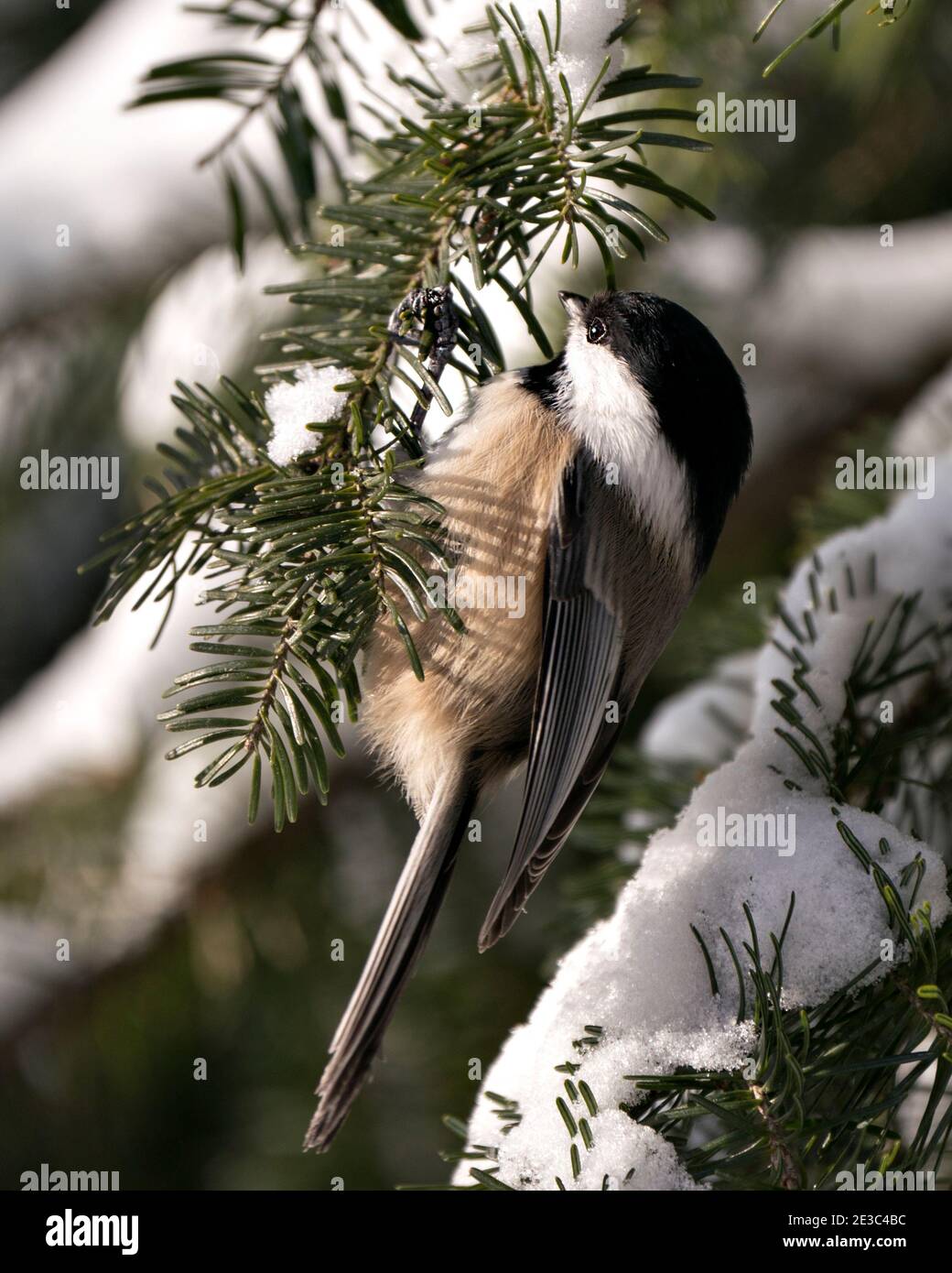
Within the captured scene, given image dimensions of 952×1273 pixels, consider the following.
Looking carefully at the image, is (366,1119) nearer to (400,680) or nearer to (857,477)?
(400,680)

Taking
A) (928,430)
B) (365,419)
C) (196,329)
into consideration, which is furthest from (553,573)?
(196,329)

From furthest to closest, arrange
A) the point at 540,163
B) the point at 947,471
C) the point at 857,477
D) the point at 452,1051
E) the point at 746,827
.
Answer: the point at 452,1051 → the point at 857,477 → the point at 947,471 → the point at 746,827 → the point at 540,163

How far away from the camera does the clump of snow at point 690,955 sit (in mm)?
743

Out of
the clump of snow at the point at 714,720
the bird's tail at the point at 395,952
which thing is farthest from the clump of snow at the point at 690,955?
the clump of snow at the point at 714,720

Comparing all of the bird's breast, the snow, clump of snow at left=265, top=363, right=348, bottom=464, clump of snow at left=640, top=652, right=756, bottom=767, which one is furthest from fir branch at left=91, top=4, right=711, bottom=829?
the snow

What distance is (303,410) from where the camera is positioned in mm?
830

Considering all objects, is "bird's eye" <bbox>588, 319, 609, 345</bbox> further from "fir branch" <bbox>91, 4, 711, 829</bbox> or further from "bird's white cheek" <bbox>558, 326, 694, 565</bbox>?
"fir branch" <bbox>91, 4, 711, 829</bbox>

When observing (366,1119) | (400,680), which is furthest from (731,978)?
(366,1119)

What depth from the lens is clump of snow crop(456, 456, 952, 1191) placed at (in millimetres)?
743

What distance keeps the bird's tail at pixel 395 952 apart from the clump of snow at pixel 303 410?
1.43 ft

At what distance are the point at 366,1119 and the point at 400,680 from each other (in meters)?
1.10

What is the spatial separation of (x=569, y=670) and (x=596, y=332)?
336mm

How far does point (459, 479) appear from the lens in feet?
3.39

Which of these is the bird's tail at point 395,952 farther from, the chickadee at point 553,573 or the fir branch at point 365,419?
the fir branch at point 365,419
